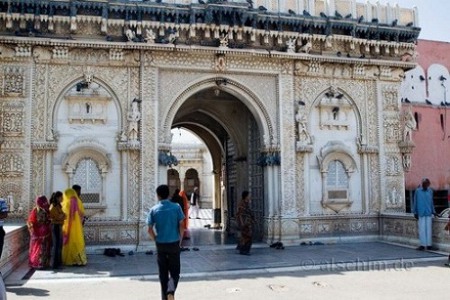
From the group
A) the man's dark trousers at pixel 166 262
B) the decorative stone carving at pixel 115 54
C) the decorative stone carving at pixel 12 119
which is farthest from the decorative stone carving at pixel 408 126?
the decorative stone carving at pixel 12 119

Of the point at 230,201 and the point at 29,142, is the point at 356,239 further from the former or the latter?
the point at 29,142

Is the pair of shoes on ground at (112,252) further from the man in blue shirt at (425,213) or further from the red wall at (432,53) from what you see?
the red wall at (432,53)

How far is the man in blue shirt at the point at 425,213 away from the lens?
33.6 ft

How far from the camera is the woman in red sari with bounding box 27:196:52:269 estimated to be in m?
8.19

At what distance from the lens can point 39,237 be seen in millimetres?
8273

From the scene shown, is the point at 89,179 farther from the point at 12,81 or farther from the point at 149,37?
the point at 149,37

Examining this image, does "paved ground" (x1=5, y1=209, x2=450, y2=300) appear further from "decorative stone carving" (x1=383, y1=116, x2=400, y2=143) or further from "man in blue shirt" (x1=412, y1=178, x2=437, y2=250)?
"decorative stone carving" (x1=383, y1=116, x2=400, y2=143)

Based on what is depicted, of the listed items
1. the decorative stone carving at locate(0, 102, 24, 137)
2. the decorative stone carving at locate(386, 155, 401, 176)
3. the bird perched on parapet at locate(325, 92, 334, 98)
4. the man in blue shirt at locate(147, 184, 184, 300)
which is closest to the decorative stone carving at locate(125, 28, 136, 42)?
the decorative stone carving at locate(0, 102, 24, 137)

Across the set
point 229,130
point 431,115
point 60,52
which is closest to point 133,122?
point 60,52

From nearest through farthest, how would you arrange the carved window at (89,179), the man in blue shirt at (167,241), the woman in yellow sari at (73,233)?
1. the man in blue shirt at (167,241)
2. the woman in yellow sari at (73,233)
3. the carved window at (89,179)

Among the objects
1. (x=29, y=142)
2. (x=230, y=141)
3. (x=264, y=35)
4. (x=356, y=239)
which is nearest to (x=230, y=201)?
(x=230, y=141)

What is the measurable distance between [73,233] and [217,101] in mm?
6219

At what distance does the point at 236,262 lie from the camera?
885 centimetres

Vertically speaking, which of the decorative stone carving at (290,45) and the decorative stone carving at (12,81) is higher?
the decorative stone carving at (290,45)
